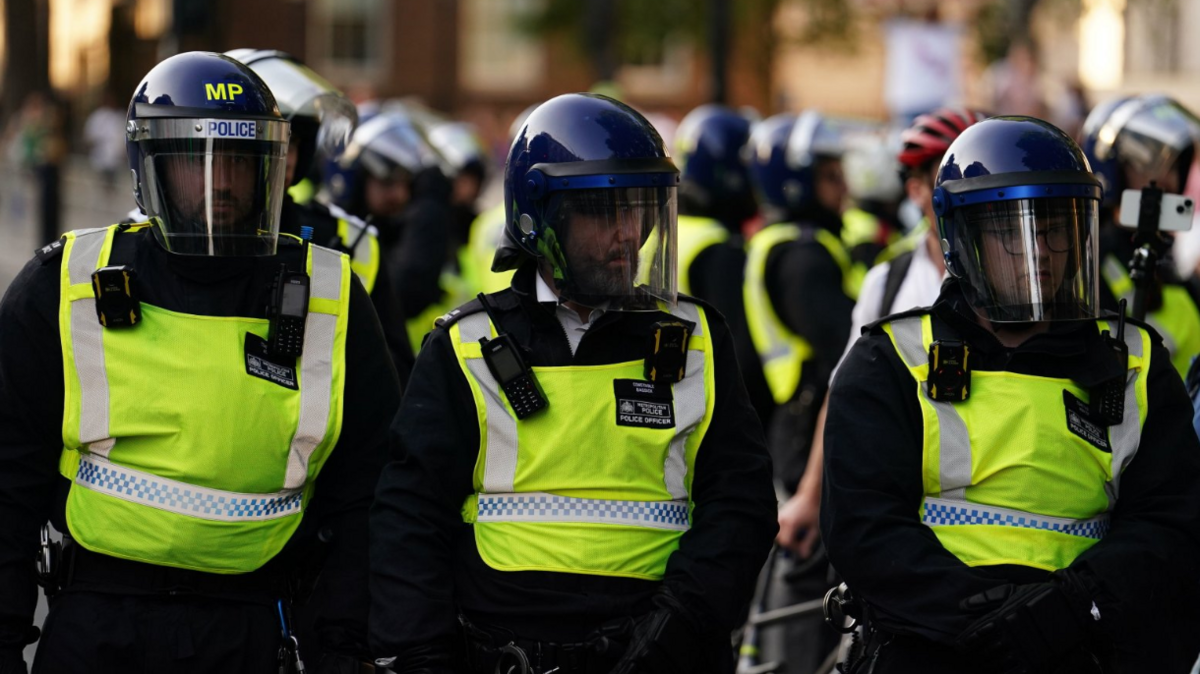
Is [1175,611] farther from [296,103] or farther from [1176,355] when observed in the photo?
[296,103]

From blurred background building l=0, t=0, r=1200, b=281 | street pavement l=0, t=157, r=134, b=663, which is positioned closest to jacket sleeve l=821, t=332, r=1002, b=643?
blurred background building l=0, t=0, r=1200, b=281

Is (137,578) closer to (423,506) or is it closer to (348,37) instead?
(423,506)

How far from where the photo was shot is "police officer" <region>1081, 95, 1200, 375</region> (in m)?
5.02

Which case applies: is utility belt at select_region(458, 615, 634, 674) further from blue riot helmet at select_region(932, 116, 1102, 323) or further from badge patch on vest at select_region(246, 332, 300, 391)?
blue riot helmet at select_region(932, 116, 1102, 323)

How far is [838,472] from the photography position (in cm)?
348

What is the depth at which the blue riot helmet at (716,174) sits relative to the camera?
7.71m

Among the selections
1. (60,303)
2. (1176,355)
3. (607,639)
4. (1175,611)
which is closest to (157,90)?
(60,303)

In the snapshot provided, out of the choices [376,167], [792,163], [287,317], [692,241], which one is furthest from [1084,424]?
[376,167]

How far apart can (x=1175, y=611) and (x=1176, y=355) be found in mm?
1678

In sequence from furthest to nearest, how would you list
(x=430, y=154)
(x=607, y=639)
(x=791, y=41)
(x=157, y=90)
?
1. (x=791, y=41)
2. (x=430, y=154)
3. (x=157, y=90)
4. (x=607, y=639)

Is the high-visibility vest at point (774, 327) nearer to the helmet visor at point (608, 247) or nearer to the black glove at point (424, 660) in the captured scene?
the helmet visor at point (608, 247)

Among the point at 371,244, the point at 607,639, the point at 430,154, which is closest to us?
the point at 607,639

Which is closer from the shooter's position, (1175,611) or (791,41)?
(1175,611)

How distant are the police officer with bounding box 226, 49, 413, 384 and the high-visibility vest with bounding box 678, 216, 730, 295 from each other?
1.86 meters
